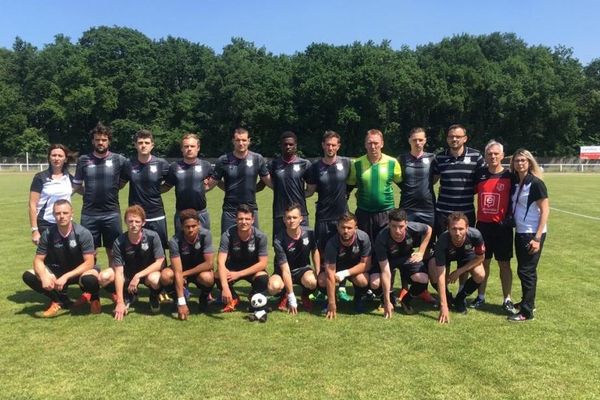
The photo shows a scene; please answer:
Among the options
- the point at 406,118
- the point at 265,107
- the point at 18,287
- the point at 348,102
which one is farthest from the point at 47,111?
the point at 18,287

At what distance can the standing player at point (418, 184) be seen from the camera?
6281mm

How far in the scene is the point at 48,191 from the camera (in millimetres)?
6449

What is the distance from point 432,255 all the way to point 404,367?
2.24m

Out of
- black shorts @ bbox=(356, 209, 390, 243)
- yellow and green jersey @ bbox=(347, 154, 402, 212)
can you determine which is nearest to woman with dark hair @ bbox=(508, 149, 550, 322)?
yellow and green jersey @ bbox=(347, 154, 402, 212)

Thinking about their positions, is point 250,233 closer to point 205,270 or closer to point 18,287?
point 205,270

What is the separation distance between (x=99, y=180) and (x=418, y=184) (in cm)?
399

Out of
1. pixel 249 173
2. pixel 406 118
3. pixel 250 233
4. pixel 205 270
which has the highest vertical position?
pixel 406 118

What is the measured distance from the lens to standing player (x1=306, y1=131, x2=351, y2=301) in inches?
252

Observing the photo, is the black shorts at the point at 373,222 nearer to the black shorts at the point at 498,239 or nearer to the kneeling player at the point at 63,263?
the black shorts at the point at 498,239

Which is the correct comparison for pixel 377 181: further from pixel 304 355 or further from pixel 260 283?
pixel 304 355

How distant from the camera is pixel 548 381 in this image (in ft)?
13.2

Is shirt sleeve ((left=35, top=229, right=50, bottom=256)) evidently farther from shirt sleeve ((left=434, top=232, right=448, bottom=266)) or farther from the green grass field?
shirt sleeve ((left=434, top=232, right=448, bottom=266))

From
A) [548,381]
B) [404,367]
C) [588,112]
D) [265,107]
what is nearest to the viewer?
[548,381]

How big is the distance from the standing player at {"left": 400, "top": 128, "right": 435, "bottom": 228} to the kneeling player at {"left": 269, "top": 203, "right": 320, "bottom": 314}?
1.30 meters
